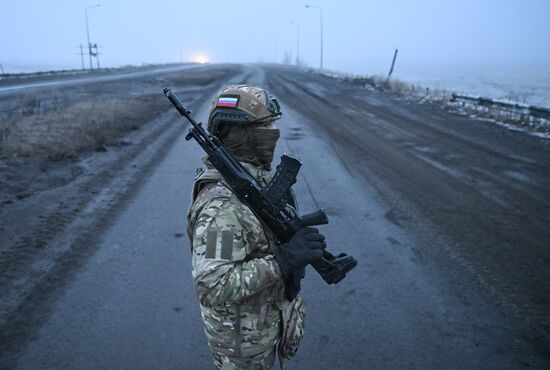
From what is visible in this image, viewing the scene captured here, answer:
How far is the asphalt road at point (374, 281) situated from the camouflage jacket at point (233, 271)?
121cm

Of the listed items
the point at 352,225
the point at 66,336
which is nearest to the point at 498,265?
the point at 352,225

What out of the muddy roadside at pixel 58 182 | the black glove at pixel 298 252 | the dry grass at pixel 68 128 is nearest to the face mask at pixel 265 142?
the black glove at pixel 298 252

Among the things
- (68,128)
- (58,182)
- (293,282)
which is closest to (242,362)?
(293,282)

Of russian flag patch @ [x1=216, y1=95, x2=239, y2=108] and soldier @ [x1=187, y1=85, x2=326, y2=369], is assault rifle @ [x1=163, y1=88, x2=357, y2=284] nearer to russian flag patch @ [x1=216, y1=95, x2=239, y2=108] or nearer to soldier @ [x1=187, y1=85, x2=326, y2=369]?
soldier @ [x1=187, y1=85, x2=326, y2=369]

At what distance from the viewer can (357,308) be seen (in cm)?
366

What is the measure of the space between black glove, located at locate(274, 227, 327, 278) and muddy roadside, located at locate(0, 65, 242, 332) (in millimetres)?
2733

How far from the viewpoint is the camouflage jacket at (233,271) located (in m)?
1.65

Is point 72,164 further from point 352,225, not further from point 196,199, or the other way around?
point 196,199

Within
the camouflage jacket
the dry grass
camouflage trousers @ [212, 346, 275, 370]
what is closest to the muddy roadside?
the dry grass

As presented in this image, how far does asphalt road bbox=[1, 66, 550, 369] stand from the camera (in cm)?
311

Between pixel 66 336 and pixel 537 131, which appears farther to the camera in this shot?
pixel 537 131

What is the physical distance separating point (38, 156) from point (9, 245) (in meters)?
4.37

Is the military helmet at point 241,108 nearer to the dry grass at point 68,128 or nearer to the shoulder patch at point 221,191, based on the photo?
the shoulder patch at point 221,191

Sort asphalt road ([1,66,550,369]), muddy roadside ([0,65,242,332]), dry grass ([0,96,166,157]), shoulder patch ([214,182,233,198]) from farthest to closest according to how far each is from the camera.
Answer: dry grass ([0,96,166,157]), muddy roadside ([0,65,242,332]), asphalt road ([1,66,550,369]), shoulder patch ([214,182,233,198])
